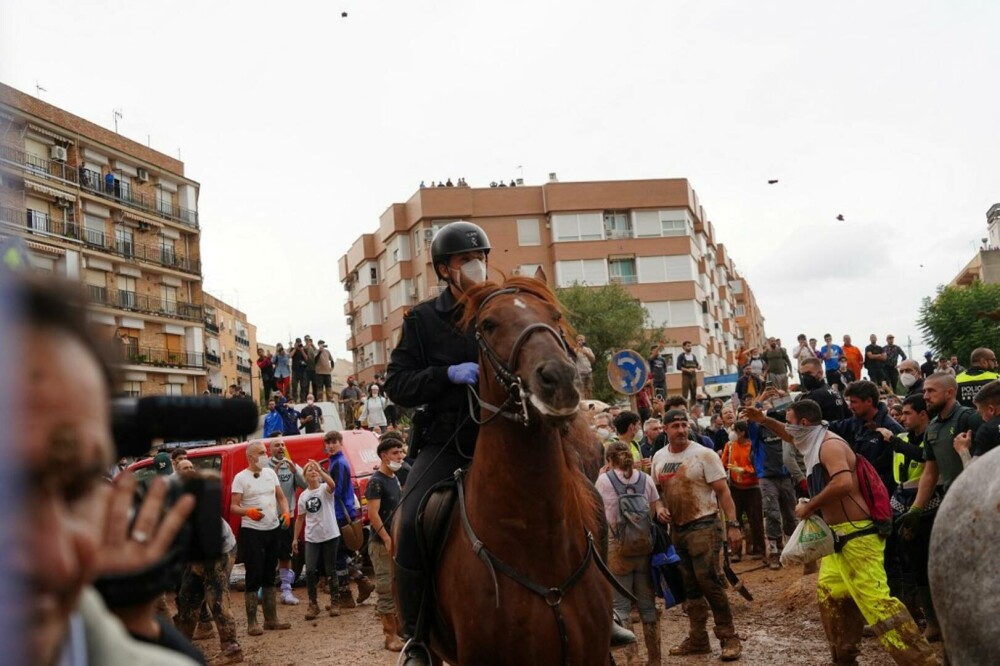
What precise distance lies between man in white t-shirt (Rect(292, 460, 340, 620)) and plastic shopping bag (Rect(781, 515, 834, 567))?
8.26 meters

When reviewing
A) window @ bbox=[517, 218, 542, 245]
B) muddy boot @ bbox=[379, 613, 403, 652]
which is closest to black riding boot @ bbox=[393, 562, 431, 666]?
muddy boot @ bbox=[379, 613, 403, 652]

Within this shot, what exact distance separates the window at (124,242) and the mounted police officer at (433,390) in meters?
2.66

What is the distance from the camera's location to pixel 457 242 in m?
5.68

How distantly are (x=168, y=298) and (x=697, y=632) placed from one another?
860 cm

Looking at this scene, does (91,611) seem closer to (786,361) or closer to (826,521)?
(826,521)

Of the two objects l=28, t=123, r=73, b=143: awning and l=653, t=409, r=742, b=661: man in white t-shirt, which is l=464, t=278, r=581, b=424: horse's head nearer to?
l=28, t=123, r=73, b=143: awning

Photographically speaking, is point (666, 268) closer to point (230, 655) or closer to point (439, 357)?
point (230, 655)

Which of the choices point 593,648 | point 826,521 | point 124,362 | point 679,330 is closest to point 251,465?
point 826,521

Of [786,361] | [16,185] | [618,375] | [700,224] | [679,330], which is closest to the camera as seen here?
[16,185]

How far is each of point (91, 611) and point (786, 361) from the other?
75.5 feet

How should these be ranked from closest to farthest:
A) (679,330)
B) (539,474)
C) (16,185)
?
(16,185) < (539,474) < (679,330)

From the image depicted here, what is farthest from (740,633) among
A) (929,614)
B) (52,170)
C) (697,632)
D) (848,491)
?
(52,170)

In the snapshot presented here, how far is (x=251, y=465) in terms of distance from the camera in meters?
13.0

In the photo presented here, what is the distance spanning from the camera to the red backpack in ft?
25.2
